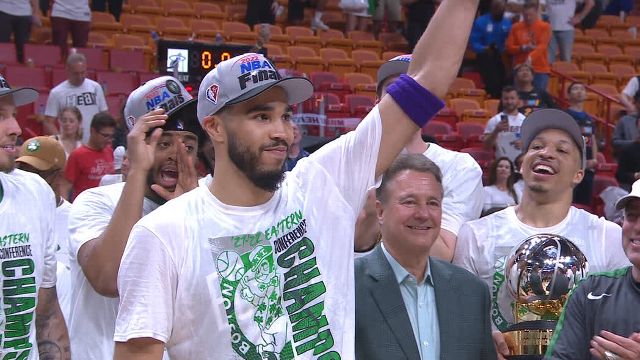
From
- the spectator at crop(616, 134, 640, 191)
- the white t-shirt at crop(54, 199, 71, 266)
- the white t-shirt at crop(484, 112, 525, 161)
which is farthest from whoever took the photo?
the white t-shirt at crop(484, 112, 525, 161)

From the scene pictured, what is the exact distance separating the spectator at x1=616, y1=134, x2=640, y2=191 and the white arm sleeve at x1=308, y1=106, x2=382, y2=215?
878cm

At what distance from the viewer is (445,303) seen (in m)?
3.81

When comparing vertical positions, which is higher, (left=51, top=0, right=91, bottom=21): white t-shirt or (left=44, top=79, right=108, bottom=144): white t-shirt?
(left=51, top=0, right=91, bottom=21): white t-shirt

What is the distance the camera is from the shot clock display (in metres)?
10.9

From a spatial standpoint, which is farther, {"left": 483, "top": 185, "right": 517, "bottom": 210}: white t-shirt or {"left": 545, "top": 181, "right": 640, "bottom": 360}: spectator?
{"left": 483, "top": 185, "right": 517, "bottom": 210}: white t-shirt

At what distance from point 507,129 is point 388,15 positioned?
6.74 metres

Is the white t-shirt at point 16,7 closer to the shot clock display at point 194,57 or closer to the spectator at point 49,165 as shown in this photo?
the shot clock display at point 194,57

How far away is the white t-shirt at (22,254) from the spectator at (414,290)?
128cm

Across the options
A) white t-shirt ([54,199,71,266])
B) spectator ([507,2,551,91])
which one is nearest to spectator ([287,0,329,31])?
spectator ([507,2,551,91])

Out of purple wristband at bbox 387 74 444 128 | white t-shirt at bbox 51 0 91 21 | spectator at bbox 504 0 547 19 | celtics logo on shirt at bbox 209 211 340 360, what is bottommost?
white t-shirt at bbox 51 0 91 21

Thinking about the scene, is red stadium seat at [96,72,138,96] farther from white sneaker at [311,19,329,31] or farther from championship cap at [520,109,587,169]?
championship cap at [520,109,587,169]

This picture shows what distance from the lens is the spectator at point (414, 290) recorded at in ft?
12.2

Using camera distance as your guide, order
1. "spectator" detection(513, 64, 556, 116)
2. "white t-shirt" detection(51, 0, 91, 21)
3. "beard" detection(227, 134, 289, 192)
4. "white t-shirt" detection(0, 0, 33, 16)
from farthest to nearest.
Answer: "white t-shirt" detection(51, 0, 91, 21), "white t-shirt" detection(0, 0, 33, 16), "spectator" detection(513, 64, 556, 116), "beard" detection(227, 134, 289, 192)

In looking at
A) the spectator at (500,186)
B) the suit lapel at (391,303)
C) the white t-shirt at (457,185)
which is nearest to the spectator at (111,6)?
the spectator at (500,186)
